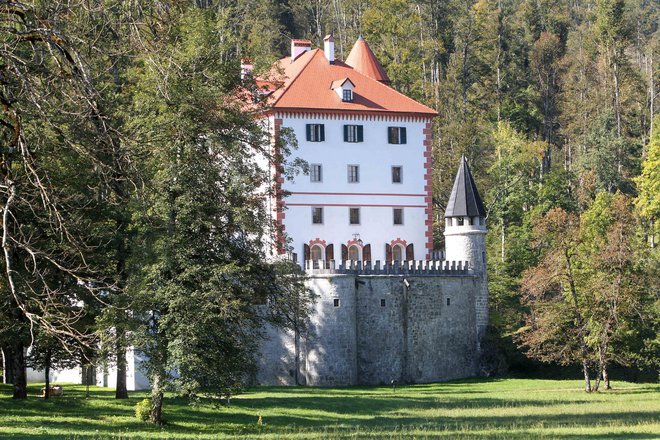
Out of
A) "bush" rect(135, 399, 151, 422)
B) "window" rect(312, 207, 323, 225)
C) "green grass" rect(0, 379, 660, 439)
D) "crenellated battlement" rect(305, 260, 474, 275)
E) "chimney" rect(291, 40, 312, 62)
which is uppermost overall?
"chimney" rect(291, 40, 312, 62)

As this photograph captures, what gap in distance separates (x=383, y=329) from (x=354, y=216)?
6843 mm

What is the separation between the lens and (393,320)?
5200cm

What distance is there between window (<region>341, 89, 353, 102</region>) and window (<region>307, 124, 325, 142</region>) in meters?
2.16

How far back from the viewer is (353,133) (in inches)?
2234

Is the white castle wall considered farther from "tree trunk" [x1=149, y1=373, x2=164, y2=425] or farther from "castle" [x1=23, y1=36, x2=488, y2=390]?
"tree trunk" [x1=149, y1=373, x2=164, y2=425]

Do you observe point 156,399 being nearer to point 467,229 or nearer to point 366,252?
point 366,252

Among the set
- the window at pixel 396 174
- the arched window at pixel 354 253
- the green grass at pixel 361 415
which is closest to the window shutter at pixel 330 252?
the arched window at pixel 354 253

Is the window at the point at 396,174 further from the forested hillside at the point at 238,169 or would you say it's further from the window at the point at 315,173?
the forested hillside at the point at 238,169

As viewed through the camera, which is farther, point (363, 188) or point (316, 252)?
point (363, 188)

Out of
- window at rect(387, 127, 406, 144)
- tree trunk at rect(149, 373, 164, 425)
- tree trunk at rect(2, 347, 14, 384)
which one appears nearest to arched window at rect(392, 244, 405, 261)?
window at rect(387, 127, 406, 144)

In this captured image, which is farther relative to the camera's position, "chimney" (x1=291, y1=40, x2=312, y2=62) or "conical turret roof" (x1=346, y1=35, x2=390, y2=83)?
"chimney" (x1=291, y1=40, x2=312, y2=62)

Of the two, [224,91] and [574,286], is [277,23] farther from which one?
[224,91]

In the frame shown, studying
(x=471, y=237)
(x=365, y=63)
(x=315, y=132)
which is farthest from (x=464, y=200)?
(x=365, y=63)

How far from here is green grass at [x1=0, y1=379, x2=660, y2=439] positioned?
27.4m
